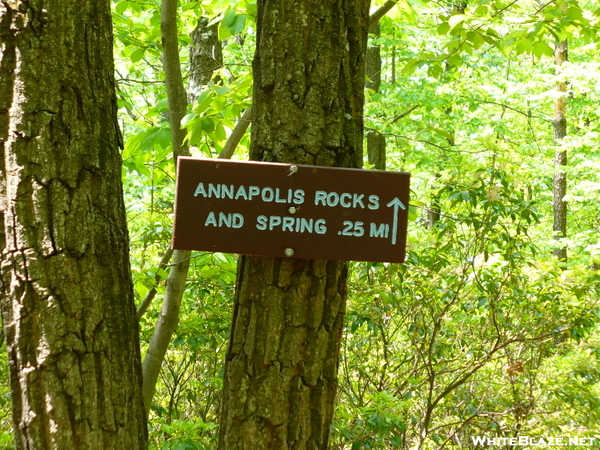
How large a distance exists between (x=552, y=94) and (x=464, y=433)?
8318 millimetres

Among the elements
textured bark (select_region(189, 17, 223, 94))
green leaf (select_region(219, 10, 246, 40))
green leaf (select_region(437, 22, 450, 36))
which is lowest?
green leaf (select_region(219, 10, 246, 40))

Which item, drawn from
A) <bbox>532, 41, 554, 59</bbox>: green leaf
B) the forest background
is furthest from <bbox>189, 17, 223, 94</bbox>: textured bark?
<bbox>532, 41, 554, 59</bbox>: green leaf

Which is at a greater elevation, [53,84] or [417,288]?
[53,84]

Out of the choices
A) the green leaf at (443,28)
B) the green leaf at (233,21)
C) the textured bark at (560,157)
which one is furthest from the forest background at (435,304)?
the textured bark at (560,157)

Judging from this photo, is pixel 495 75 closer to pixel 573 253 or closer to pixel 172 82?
pixel 573 253

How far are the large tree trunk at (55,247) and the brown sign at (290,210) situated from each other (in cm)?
24

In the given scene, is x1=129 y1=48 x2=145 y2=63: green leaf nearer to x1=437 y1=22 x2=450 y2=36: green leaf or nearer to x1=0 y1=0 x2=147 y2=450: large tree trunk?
x1=437 y1=22 x2=450 y2=36: green leaf

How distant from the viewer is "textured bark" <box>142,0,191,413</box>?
2.53m

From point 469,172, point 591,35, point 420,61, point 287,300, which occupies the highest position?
point 591,35

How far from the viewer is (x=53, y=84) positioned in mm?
1367

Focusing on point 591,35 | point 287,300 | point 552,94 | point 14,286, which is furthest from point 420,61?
point 552,94

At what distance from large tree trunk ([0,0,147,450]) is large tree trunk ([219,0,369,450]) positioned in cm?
33

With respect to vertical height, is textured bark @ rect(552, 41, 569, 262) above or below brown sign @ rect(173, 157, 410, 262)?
above

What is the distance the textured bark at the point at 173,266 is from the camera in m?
2.53
